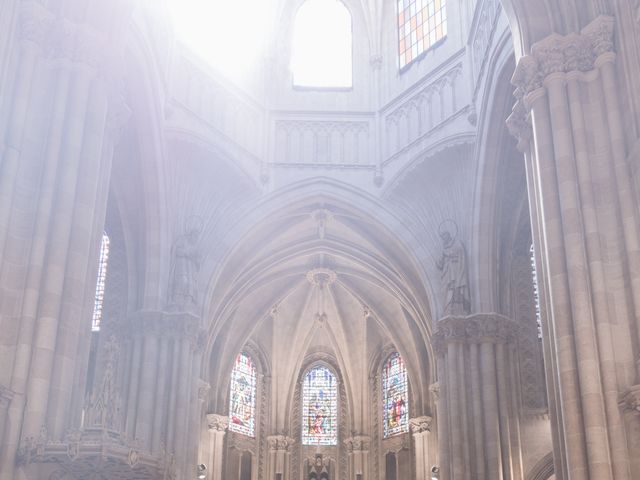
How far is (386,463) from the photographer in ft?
113

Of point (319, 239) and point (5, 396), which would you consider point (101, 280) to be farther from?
point (5, 396)

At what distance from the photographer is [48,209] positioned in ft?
43.5

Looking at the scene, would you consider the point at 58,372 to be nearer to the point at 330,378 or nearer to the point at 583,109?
the point at 583,109

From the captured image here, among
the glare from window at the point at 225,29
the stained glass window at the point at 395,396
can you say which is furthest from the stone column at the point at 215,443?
the glare from window at the point at 225,29

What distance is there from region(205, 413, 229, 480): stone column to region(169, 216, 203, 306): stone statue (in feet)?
27.0

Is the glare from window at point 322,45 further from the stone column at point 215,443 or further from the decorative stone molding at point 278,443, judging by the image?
the decorative stone molding at point 278,443

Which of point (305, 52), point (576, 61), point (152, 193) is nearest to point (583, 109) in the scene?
→ point (576, 61)

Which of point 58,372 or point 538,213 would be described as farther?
point 538,213

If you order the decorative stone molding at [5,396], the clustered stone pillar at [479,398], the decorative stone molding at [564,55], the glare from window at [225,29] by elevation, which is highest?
the glare from window at [225,29]

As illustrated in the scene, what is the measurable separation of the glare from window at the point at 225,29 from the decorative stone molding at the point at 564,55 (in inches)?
467

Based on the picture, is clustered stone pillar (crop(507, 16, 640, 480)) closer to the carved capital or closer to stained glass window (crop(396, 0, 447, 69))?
the carved capital

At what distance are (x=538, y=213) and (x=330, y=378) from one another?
74.3 ft

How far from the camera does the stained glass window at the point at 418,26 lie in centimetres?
2722

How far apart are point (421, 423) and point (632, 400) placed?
20426mm
